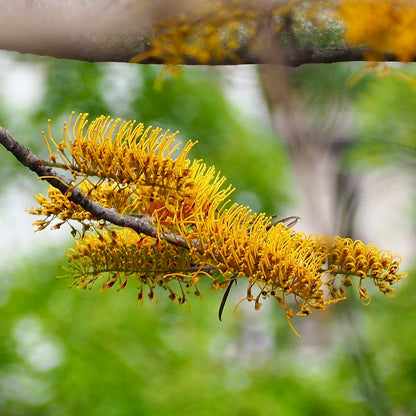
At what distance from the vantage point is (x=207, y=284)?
235cm

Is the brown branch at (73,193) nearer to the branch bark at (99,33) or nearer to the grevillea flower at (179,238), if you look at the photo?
the grevillea flower at (179,238)

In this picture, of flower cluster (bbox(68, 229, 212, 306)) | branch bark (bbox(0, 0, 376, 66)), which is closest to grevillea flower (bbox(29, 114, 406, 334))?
flower cluster (bbox(68, 229, 212, 306))

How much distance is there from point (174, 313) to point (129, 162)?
1.84m

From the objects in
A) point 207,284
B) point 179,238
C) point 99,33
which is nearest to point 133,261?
point 179,238

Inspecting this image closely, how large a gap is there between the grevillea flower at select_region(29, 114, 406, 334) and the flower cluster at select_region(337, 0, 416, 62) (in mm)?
390

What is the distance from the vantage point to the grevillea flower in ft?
1.99

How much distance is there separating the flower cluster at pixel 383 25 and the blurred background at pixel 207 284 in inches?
7.9

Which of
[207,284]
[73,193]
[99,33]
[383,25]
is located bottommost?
[73,193]

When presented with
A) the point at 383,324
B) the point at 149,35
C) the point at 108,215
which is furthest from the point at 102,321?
the point at 108,215

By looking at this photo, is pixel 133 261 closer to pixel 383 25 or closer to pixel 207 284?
pixel 383 25

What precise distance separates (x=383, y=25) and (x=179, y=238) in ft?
1.55

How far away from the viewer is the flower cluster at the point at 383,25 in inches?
36.7

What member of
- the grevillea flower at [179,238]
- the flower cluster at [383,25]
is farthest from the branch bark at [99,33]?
the grevillea flower at [179,238]

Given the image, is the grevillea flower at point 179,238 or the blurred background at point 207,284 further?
the blurred background at point 207,284
